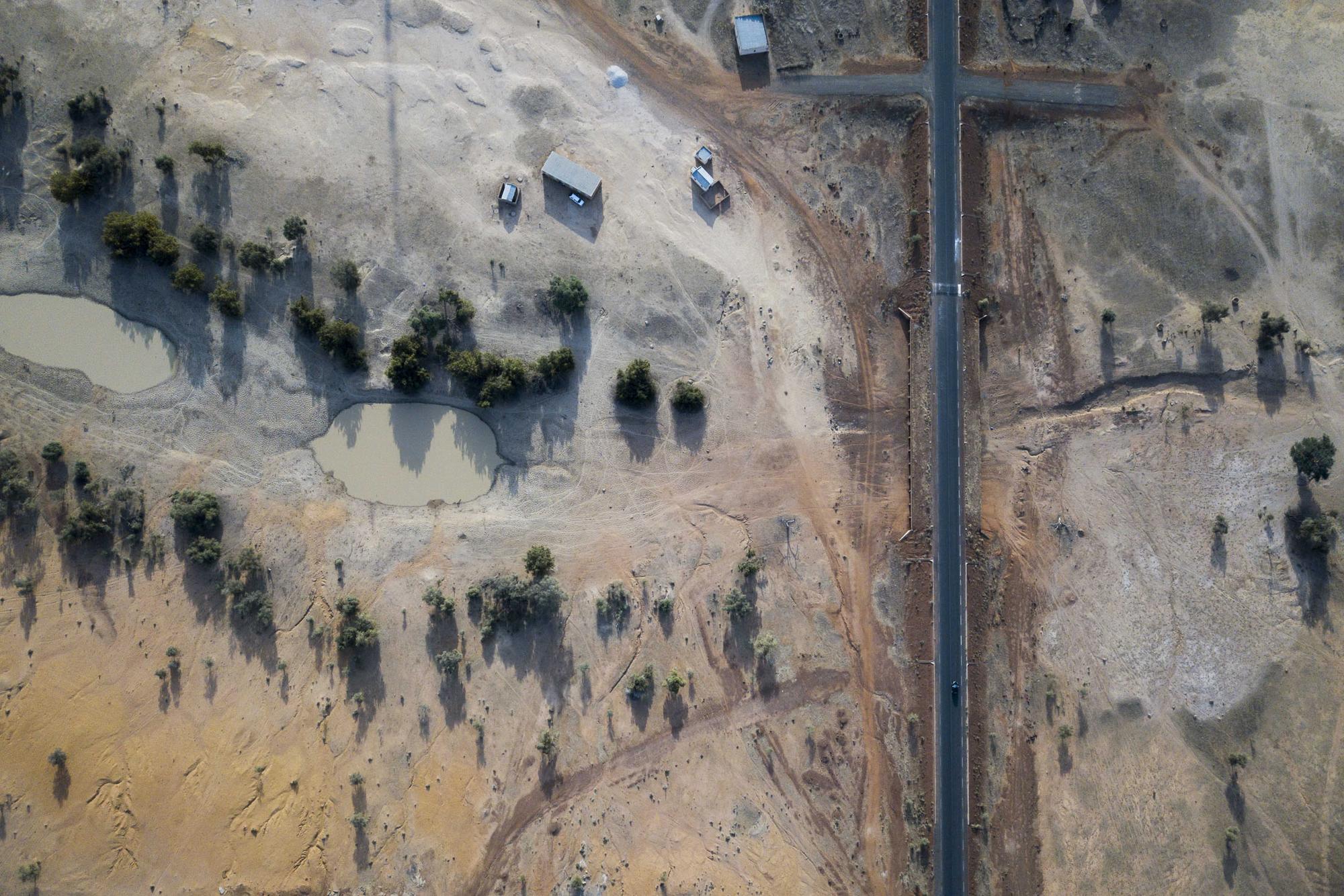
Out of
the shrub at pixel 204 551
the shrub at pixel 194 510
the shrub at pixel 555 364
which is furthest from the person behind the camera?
the shrub at pixel 555 364

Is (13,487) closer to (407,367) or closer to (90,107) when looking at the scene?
(90,107)

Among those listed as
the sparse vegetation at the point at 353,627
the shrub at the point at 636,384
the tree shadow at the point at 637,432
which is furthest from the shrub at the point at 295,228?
the sparse vegetation at the point at 353,627

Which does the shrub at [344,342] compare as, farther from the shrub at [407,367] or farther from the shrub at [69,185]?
the shrub at [69,185]

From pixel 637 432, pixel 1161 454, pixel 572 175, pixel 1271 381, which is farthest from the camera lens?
pixel 1271 381

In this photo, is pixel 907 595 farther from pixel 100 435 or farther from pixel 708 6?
pixel 100 435

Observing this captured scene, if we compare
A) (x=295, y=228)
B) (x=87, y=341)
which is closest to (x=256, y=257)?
(x=295, y=228)
